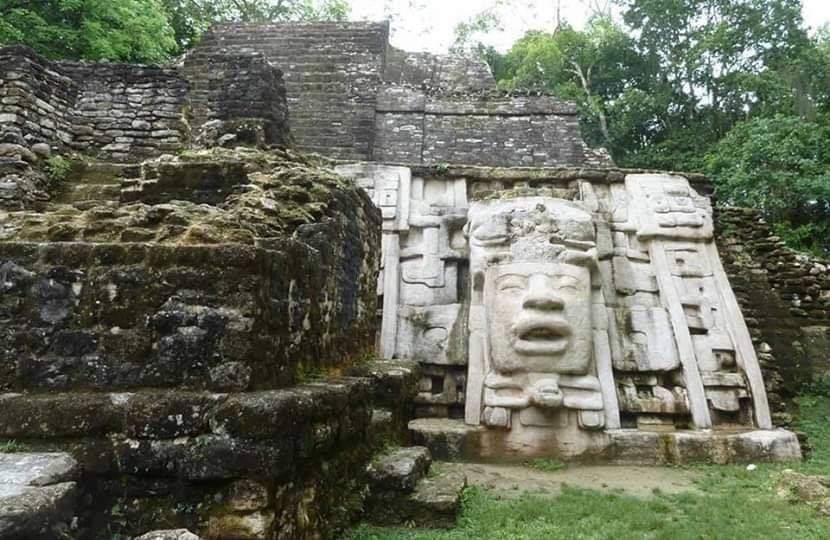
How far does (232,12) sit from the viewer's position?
23.8 metres

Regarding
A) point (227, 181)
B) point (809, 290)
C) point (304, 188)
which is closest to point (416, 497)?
point (304, 188)

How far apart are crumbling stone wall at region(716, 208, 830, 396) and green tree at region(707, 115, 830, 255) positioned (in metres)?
4.59

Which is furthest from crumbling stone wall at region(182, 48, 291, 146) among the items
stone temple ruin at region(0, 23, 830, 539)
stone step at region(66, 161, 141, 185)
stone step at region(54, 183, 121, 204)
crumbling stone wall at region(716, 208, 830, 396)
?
crumbling stone wall at region(716, 208, 830, 396)

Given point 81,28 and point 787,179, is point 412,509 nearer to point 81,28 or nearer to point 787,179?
point 81,28

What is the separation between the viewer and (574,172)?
7168 mm

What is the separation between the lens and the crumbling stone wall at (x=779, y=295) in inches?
283

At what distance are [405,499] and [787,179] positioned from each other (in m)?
11.9

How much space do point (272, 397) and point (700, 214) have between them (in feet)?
19.1

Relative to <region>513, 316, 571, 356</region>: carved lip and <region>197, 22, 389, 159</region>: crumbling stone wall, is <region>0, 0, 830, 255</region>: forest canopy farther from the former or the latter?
<region>513, 316, 571, 356</region>: carved lip

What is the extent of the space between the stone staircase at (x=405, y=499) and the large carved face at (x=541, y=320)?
73.6 inches

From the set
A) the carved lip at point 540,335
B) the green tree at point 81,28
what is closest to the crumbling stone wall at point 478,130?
the green tree at point 81,28

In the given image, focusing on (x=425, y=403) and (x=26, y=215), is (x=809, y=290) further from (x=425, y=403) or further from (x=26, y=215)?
(x=26, y=215)

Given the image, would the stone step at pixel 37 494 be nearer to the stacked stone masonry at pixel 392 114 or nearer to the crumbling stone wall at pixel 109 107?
the crumbling stone wall at pixel 109 107

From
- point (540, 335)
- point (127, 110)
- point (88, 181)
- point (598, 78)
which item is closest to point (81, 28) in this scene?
point (127, 110)
